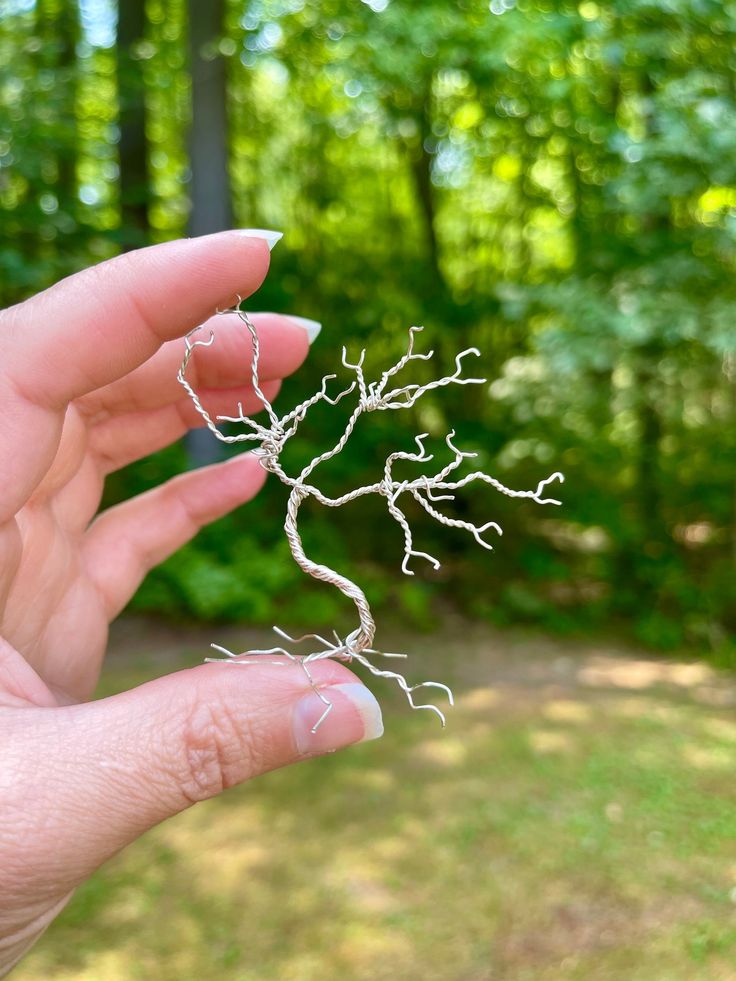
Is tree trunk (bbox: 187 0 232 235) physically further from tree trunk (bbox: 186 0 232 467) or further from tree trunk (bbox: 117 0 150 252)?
tree trunk (bbox: 117 0 150 252)

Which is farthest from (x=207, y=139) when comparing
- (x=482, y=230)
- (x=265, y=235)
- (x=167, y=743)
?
(x=167, y=743)

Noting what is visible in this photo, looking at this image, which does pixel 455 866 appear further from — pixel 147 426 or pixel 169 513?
pixel 147 426

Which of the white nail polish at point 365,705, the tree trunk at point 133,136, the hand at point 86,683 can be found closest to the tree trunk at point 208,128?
the tree trunk at point 133,136

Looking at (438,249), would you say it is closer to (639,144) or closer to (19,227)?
(639,144)

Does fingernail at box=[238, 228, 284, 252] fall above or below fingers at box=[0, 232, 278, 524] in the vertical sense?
above

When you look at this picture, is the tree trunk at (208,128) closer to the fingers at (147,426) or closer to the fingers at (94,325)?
the fingers at (147,426)

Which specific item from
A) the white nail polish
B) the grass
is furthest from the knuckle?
the grass
